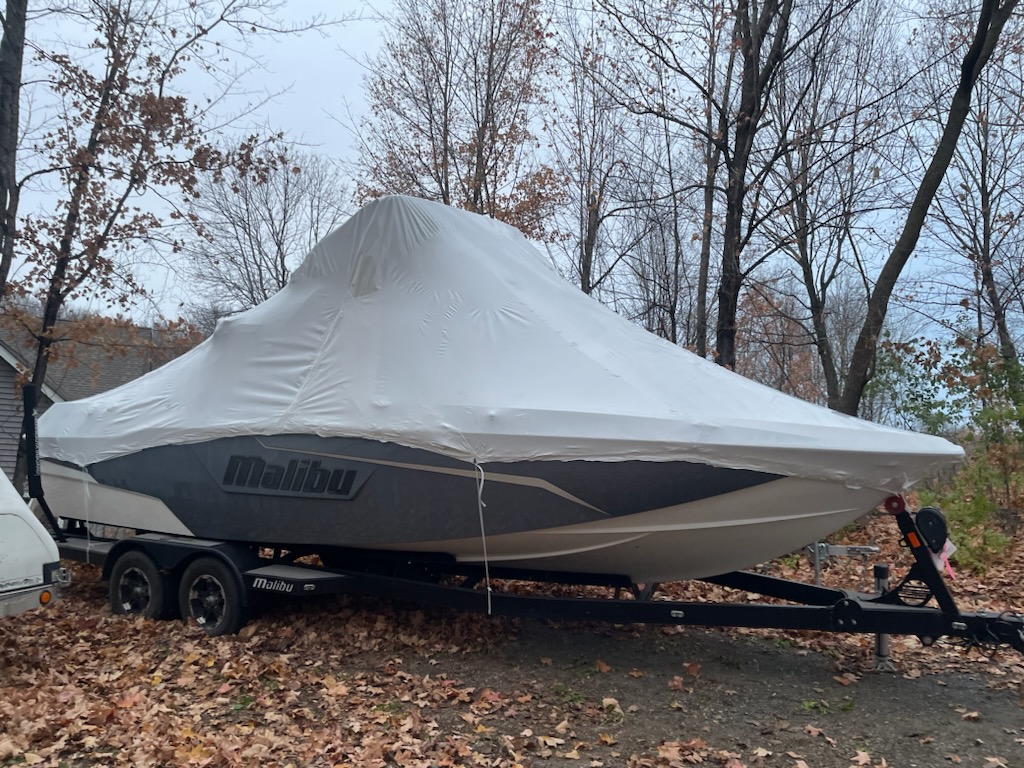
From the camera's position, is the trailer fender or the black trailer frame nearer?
the black trailer frame

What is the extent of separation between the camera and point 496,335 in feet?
20.5

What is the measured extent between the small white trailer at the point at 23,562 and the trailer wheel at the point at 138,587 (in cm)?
97

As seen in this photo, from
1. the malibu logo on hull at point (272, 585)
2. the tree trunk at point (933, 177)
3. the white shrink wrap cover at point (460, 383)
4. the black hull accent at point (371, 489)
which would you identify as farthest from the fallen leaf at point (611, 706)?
A: the tree trunk at point (933, 177)

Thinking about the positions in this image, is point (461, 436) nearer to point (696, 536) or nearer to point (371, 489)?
point (371, 489)

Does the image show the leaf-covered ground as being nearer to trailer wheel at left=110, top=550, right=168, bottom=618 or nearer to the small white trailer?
trailer wheel at left=110, top=550, right=168, bottom=618

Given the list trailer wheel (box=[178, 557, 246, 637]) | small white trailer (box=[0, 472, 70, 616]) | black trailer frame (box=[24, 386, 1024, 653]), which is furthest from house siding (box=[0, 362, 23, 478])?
small white trailer (box=[0, 472, 70, 616])

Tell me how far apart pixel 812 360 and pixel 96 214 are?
38456mm

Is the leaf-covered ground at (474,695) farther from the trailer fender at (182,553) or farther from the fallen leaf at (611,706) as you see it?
the trailer fender at (182,553)

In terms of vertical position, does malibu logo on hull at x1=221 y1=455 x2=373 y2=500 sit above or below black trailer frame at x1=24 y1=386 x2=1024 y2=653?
above

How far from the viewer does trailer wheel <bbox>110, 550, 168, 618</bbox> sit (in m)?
6.89

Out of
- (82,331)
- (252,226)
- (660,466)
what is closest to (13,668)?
(660,466)

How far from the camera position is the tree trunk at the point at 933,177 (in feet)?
35.3

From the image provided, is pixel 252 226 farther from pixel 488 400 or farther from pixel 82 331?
pixel 488 400

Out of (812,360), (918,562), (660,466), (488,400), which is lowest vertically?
(918,562)
